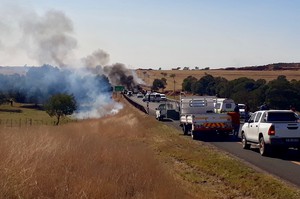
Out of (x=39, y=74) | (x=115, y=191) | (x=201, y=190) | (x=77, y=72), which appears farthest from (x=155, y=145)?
(x=39, y=74)

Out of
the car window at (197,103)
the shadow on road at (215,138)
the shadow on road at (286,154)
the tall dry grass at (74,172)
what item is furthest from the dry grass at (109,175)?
the car window at (197,103)

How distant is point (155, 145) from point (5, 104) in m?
85.7

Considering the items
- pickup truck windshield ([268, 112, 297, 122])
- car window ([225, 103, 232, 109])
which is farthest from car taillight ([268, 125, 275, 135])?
car window ([225, 103, 232, 109])

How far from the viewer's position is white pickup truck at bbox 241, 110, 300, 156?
19.4 m

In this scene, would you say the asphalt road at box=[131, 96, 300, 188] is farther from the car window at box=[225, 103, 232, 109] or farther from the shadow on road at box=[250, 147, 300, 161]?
the car window at box=[225, 103, 232, 109]

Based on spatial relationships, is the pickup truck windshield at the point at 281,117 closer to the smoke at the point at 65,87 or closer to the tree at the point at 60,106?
the smoke at the point at 65,87

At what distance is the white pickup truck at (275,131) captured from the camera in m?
19.4

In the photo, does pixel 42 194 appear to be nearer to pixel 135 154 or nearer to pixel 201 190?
pixel 201 190

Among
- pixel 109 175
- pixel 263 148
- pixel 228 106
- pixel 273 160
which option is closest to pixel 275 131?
→ pixel 263 148

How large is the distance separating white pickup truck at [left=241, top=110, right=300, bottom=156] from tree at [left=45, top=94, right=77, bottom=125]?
208ft

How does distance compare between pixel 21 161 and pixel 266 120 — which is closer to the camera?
pixel 21 161

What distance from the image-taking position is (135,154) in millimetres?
15438

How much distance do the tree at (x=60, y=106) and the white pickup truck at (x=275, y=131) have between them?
63.3 metres

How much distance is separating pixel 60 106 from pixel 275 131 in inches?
2569
